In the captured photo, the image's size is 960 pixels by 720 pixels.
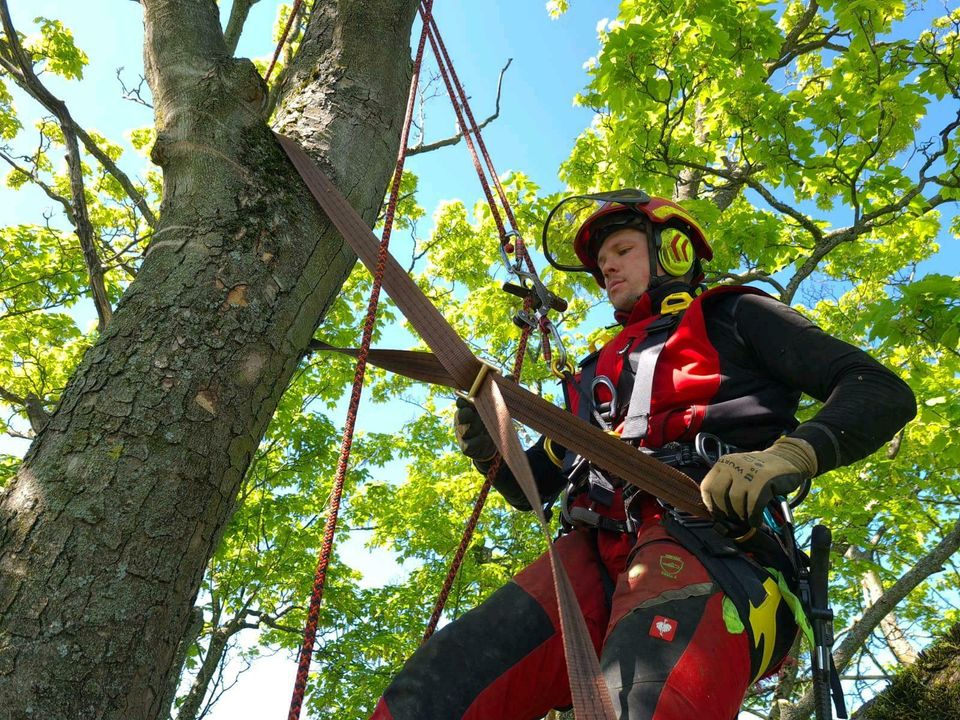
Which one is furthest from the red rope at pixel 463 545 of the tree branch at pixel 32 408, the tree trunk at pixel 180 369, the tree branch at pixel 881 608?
the tree branch at pixel 32 408

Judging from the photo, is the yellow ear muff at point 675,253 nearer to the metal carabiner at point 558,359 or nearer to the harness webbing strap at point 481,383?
the metal carabiner at point 558,359

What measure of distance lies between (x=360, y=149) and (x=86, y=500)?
149 centimetres

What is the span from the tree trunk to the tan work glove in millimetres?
1252

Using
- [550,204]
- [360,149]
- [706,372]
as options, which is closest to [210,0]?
[360,149]

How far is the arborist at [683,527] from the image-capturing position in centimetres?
173

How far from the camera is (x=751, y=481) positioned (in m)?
1.75

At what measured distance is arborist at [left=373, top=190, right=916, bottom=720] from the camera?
1.73 m

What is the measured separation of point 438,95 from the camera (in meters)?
6.49

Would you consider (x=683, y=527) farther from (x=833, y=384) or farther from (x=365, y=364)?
(x=365, y=364)

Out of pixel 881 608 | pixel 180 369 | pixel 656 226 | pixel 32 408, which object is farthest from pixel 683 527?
pixel 32 408

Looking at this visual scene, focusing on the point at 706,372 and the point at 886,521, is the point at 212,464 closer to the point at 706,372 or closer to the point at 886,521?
the point at 706,372

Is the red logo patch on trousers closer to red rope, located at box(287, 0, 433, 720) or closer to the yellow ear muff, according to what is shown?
red rope, located at box(287, 0, 433, 720)

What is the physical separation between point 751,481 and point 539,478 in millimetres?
1121

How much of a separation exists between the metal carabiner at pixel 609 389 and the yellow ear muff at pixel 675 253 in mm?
553
